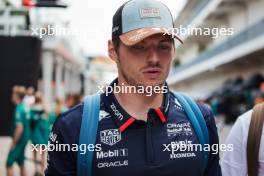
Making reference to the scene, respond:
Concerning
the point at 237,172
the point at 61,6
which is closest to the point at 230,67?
the point at 61,6

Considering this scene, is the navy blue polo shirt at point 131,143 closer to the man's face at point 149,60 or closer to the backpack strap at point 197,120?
the backpack strap at point 197,120

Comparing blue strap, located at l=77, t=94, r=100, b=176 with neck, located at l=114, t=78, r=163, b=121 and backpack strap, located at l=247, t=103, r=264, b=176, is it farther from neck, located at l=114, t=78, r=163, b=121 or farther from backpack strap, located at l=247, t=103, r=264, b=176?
backpack strap, located at l=247, t=103, r=264, b=176

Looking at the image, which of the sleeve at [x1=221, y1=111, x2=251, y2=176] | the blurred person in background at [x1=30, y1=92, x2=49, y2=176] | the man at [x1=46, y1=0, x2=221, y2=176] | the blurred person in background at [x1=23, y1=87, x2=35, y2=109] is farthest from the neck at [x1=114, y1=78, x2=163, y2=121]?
the blurred person in background at [x1=30, y1=92, x2=49, y2=176]

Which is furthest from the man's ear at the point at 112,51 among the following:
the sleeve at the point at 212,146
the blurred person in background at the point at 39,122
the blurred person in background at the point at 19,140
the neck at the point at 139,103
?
the blurred person in background at the point at 39,122

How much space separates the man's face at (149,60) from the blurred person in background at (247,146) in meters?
0.72

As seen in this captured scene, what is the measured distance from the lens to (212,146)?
2.35m

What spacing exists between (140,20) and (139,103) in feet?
1.21

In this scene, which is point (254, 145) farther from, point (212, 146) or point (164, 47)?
point (164, 47)

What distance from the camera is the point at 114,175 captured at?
213 centimetres

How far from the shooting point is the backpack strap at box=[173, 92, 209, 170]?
2.29 meters

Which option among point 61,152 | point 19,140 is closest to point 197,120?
point 61,152

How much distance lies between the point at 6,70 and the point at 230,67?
16702 mm

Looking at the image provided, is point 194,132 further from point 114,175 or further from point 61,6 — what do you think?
point 61,6

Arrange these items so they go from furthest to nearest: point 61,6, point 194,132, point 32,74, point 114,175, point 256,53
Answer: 1. point 256,53
2. point 32,74
3. point 61,6
4. point 194,132
5. point 114,175
